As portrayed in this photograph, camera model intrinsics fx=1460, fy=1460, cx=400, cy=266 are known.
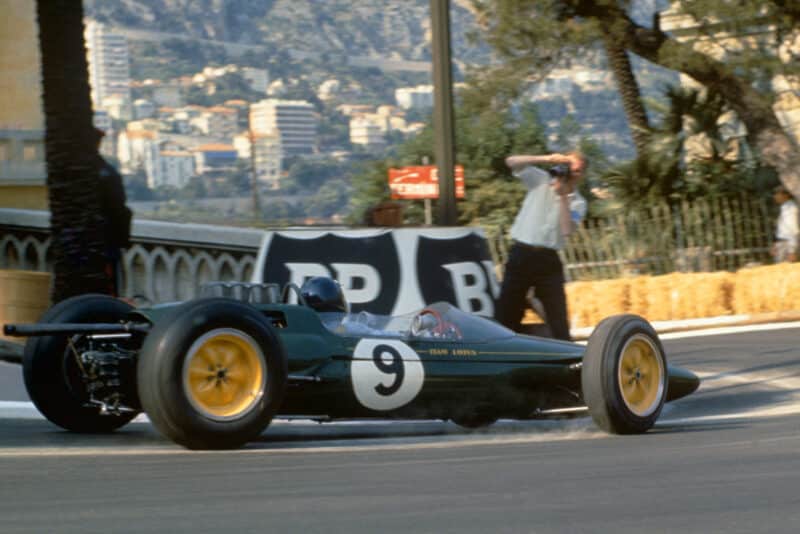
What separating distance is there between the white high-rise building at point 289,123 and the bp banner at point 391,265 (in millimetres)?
21718

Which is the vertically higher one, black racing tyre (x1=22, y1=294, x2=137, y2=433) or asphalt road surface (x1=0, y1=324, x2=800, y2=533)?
black racing tyre (x1=22, y1=294, x2=137, y2=433)

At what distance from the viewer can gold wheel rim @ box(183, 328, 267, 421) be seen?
683 cm

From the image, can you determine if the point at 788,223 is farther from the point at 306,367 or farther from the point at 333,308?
the point at 306,367

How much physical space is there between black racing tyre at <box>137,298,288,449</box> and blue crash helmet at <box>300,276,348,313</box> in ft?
2.99

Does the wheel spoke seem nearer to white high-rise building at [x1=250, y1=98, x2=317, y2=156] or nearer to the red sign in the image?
the red sign

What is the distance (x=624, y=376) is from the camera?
8.10 meters

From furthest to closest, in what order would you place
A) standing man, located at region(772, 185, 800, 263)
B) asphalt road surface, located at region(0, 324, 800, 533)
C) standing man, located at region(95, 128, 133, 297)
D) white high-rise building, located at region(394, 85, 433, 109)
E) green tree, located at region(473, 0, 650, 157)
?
white high-rise building, located at region(394, 85, 433, 109) → green tree, located at region(473, 0, 650, 157) → standing man, located at region(772, 185, 800, 263) → standing man, located at region(95, 128, 133, 297) → asphalt road surface, located at region(0, 324, 800, 533)

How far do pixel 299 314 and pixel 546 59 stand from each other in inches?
669

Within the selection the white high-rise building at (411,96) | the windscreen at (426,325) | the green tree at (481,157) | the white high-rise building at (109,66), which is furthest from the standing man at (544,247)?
the white high-rise building at (109,66)

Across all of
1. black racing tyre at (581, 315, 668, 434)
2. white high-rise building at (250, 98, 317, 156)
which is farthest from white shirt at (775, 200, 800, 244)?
white high-rise building at (250, 98, 317, 156)

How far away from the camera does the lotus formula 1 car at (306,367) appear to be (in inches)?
268

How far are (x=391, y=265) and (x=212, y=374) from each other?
3.15m

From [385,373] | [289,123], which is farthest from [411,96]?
[385,373]

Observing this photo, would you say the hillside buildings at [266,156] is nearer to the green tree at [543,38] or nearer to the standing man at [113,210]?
the green tree at [543,38]
